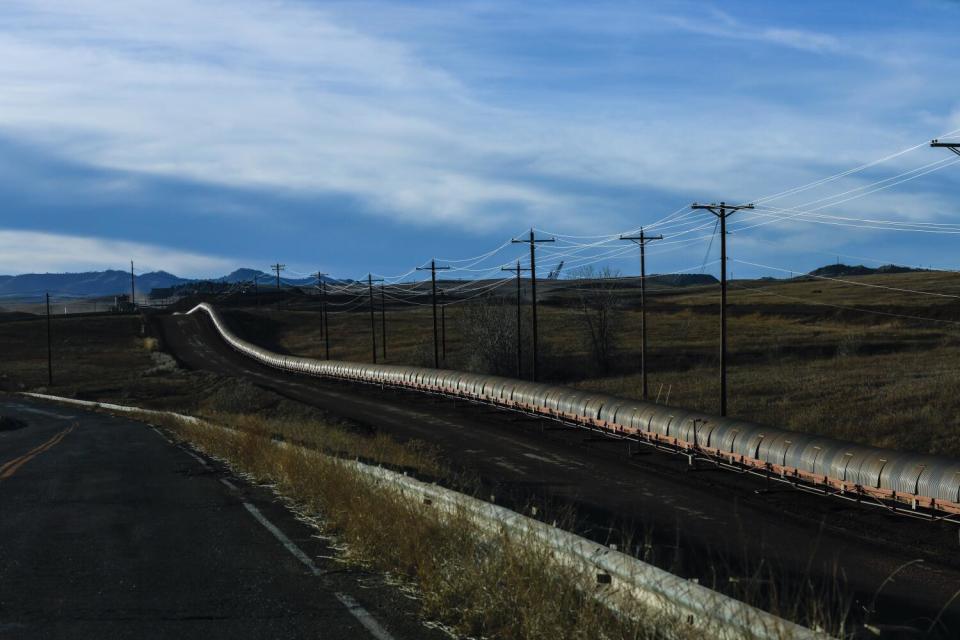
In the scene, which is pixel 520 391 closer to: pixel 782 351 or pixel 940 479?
pixel 940 479

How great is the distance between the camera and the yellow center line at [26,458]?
19750 mm

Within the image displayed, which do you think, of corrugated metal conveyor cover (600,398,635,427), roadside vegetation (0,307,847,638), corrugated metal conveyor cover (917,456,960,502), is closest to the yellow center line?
roadside vegetation (0,307,847,638)

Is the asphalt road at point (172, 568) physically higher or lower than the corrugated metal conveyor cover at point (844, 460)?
higher

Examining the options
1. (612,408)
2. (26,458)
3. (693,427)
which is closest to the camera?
(26,458)

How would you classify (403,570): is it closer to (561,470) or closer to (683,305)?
(561,470)

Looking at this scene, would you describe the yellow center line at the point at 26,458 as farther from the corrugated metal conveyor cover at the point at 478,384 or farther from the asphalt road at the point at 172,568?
the corrugated metal conveyor cover at the point at 478,384

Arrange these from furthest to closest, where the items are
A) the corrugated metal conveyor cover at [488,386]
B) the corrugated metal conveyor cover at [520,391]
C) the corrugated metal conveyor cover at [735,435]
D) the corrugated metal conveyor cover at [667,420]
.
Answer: the corrugated metal conveyor cover at [488,386]
the corrugated metal conveyor cover at [520,391]
the corrugated metal conveyor cover at [667,420]
the corrugated metal conveyor cover at [735,435]

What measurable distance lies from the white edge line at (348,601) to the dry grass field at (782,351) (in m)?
23.4

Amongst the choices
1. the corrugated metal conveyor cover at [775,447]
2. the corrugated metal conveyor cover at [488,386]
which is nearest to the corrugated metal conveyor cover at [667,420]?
the corrugated metal conveyor cover at [775,447]

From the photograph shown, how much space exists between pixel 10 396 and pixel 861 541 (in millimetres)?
67491

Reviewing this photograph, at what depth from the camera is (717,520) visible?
1736 cm

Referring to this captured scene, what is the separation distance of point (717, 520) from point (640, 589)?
11.6m

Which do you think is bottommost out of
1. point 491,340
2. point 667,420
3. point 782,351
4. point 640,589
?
point 782,351

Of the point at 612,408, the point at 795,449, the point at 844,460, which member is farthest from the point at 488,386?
the point at 844,460
